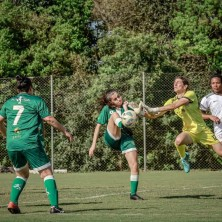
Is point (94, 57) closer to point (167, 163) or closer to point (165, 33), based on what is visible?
A: point (165, 33)

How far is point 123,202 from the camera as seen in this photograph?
1296cm

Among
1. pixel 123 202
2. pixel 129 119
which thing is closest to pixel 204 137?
pixel 129 119

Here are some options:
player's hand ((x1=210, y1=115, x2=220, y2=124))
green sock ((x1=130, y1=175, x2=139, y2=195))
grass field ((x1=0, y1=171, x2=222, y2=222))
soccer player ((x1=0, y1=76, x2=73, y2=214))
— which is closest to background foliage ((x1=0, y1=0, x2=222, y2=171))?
grass field ((x1=0, y1=171, x2=222, y2=222))

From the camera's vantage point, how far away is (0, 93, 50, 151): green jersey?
1122cm

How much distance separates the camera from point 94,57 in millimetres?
40594

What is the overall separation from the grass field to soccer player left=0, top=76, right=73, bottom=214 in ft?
1.05

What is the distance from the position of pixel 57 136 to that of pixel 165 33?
16.5 metres

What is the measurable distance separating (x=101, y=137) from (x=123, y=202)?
12.8 metres

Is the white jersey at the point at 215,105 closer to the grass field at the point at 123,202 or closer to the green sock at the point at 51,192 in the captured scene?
the grass field at the point at 123,202

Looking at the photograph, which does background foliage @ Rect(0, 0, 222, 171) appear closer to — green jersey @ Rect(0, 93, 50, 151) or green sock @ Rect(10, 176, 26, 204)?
green sock @ Rect(10, 176, 26, 204)

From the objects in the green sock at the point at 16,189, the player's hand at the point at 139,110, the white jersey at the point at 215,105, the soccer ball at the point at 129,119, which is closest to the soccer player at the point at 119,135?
the player's hand at the point at 139,110

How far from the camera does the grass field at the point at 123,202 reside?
10.6m

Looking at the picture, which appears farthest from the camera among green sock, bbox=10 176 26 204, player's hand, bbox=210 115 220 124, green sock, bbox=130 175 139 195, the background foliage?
the background foliage

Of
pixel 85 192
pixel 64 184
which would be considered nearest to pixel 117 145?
pixel 85 192
